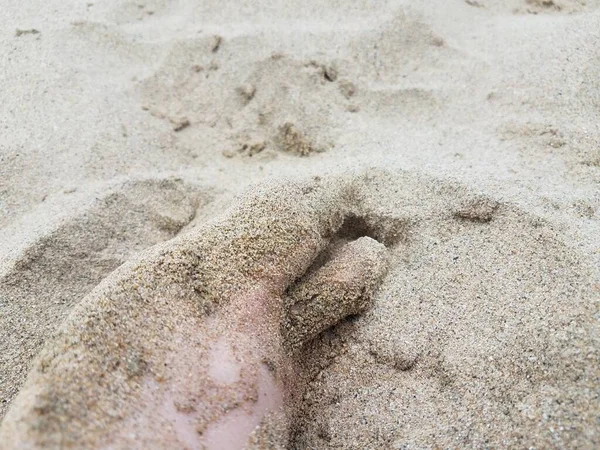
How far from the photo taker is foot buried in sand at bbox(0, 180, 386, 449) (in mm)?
988

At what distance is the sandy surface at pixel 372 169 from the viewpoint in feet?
3.94

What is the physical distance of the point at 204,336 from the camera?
1175 millimetres

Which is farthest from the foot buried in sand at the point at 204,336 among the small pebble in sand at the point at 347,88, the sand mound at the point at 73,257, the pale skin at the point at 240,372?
the small pebble in sand at the point at 347,88

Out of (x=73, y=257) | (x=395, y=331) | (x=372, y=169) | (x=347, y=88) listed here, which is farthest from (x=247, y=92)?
(x=395, y=331)

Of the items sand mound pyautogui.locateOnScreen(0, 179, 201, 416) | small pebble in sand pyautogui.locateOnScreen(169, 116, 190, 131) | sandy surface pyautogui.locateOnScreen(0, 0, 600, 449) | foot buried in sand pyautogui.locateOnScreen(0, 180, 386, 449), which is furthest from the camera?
small pebble in sand pyautogui.locateOnScreen(169, 116, 190, 131)

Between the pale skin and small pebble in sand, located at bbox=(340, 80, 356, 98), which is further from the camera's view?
small pebble in sand, located at bbox=(340, 80, 356, 98)

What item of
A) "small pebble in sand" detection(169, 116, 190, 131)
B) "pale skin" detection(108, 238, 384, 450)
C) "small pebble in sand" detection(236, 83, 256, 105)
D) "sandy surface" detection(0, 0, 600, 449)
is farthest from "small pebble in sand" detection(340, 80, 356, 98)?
"pale skin" detection(108, 238, 384, 450)

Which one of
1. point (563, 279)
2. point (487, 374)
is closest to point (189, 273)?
point (487, 374)

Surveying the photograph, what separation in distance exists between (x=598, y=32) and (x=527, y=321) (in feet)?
4.99

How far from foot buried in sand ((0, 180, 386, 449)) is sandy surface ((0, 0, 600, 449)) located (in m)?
0.08

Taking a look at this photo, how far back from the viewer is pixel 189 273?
1.25m

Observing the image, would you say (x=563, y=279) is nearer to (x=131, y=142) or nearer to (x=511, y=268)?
(x=511, y=268)

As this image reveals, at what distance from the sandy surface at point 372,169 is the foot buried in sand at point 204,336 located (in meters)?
0.08

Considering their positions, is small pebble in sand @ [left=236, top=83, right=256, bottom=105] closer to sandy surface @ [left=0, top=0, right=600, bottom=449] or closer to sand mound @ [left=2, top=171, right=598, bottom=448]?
sandy surface @ [left=0, top=0, right=600, bottom=449]
